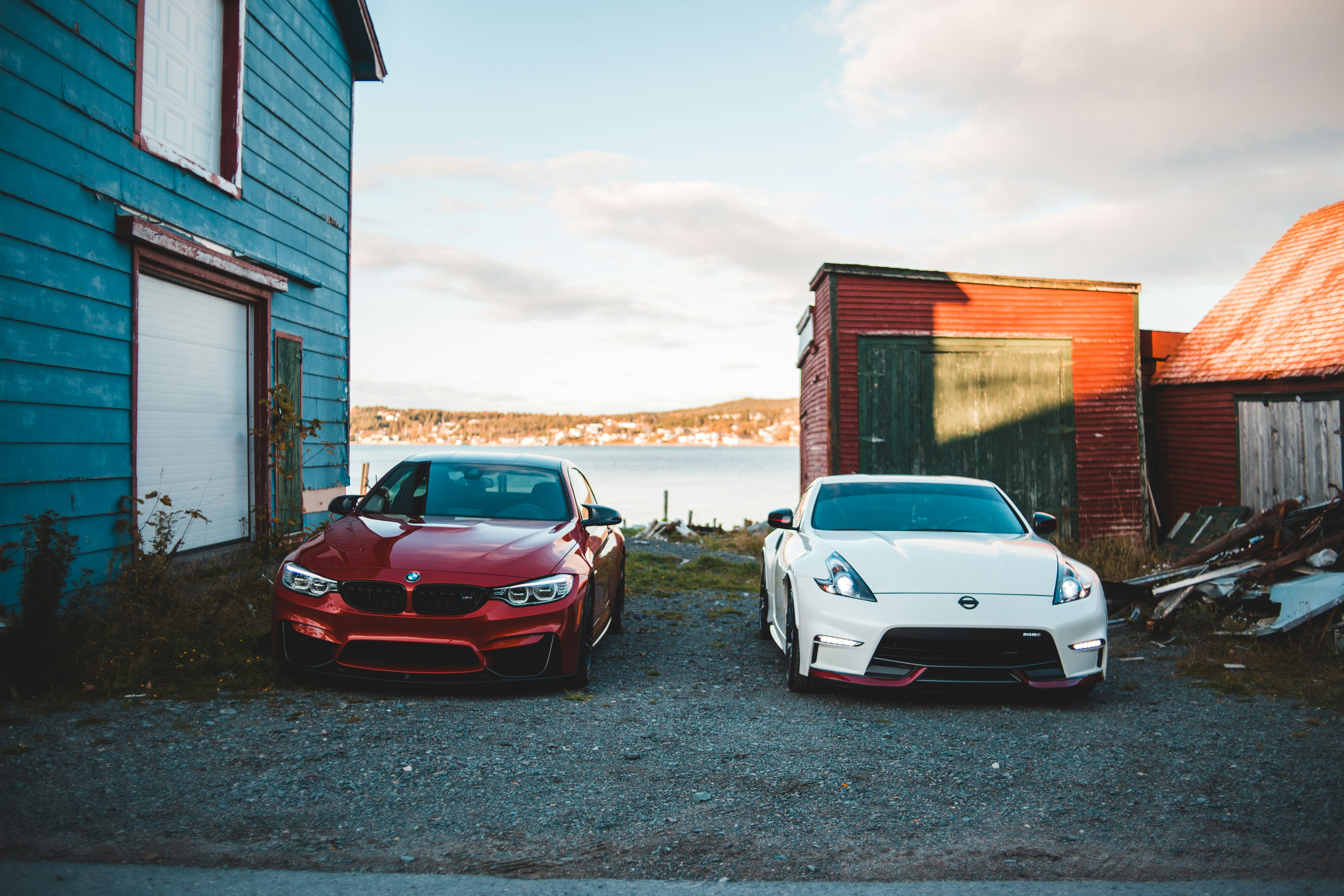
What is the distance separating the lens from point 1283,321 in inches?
602

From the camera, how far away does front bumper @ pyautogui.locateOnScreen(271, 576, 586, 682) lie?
496 centimetres

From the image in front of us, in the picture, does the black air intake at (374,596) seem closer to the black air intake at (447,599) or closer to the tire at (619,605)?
the black air intake at (447,599)

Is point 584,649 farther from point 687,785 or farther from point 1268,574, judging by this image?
point 1268,574

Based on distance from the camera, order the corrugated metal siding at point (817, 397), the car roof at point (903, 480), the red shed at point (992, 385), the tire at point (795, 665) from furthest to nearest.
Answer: the corrugated metal siding at point (817, 397), the red shed at point (992, 385), the car roof at point (903, 480), the tire at point (795, 665)

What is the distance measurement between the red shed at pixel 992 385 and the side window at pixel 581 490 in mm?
7156

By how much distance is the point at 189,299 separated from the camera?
322 inches

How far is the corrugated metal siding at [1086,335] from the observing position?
567 inches

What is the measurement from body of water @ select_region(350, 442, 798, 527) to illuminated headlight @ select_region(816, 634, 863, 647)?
3.00 metres

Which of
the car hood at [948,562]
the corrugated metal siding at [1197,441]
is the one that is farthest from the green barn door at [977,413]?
the car hood at [948,562]

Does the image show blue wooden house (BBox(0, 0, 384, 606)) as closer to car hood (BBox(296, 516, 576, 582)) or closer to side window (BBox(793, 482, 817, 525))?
car hood (BBox(296, 516, 576, 582))

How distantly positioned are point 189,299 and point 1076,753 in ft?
26.6

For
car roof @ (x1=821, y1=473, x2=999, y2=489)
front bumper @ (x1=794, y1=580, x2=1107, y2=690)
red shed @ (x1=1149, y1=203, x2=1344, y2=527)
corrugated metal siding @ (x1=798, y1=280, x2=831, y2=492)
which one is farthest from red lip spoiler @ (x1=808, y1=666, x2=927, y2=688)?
red shed @ (x1=1149, y1=203, x2=1344, y2=527)

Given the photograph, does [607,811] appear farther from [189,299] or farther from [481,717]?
[189,299]

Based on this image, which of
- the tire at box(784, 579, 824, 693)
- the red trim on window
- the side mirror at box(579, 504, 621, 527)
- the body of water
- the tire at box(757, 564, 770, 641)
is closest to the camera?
the tire at box(784, 579, 824, 693)
